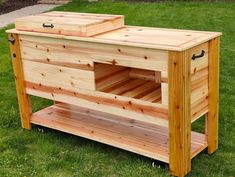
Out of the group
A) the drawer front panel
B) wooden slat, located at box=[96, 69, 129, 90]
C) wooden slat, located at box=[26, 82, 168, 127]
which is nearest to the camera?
wooden slat, located at box=[26, 82, 168, 127]

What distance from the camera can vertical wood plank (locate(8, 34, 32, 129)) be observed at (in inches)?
148

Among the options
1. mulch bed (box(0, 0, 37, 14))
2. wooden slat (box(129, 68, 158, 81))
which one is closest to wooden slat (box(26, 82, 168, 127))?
wooden slat (box(129, 68, 158, 81))

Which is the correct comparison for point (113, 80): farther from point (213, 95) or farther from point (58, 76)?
point (213, 95)

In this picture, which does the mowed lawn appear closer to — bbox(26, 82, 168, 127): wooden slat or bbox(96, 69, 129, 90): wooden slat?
bbox(26, 82, 168, 127): wooden slat

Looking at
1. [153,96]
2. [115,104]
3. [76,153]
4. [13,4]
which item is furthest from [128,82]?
[13,4]

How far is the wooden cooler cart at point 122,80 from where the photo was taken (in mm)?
2914

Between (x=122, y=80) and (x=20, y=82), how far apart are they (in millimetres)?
866

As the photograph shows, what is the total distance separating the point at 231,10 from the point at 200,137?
15.0 feet

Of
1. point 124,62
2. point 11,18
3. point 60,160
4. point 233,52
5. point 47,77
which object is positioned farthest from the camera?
point 11,18

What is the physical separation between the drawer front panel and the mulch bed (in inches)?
225

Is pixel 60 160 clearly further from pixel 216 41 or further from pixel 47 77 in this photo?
pixel 216 41

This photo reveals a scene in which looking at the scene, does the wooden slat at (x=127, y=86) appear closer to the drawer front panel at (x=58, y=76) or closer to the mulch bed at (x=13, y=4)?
the drawer front panel at (x=58, y=76)

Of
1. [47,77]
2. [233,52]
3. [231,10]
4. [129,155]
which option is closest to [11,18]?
[231,10]

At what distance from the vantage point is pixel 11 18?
8.35 metres
